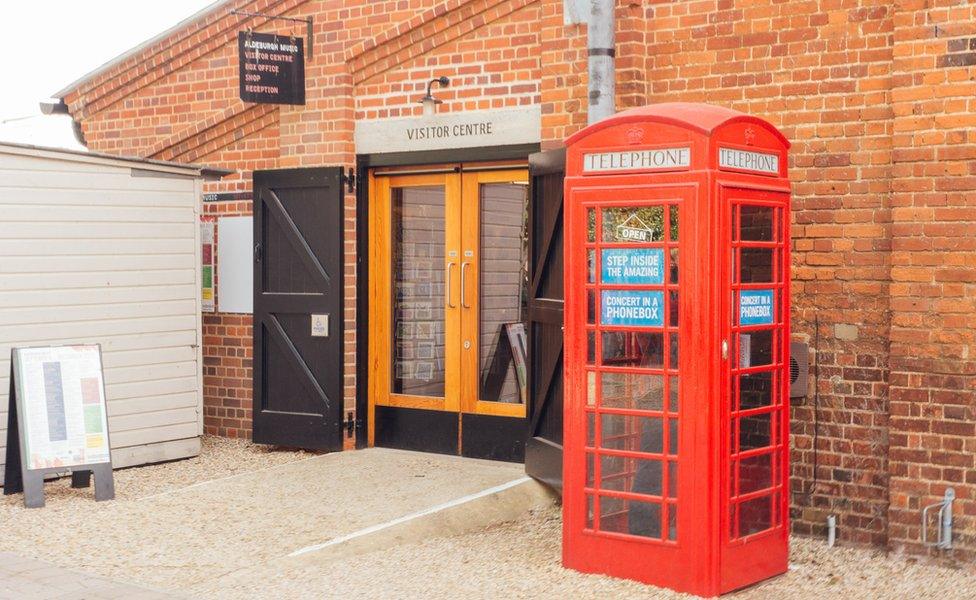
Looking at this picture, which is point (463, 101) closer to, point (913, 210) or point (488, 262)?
point (488, 262)

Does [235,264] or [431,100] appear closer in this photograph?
[431,100]

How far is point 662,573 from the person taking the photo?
652 centimetres

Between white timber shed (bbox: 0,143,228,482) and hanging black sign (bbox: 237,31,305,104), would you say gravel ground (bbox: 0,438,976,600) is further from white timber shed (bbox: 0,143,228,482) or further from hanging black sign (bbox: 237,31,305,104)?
hanging black sign (bbox: 237,31,305,104)

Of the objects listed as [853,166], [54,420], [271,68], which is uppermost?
[271,68]

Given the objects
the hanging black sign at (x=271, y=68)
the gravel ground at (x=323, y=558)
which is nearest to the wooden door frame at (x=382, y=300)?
the gravel ground at (x=323, y=558)

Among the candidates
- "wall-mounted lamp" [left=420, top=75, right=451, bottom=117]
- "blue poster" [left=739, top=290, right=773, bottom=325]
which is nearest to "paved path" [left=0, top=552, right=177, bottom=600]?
"blue poster" [left=739, top=290, right=773, bottom=325]

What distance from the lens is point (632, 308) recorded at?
21.4ft

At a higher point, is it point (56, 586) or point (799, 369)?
point (799, 369)

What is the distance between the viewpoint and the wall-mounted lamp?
9.89 metres

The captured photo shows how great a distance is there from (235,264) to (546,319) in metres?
3.89

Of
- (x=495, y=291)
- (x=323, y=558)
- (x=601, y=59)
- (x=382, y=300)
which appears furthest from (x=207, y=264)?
(x=323, y=558)

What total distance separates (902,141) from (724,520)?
257cm

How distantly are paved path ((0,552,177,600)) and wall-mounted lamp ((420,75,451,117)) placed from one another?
4.65 m

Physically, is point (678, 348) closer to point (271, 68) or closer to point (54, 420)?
point (54, 420)
